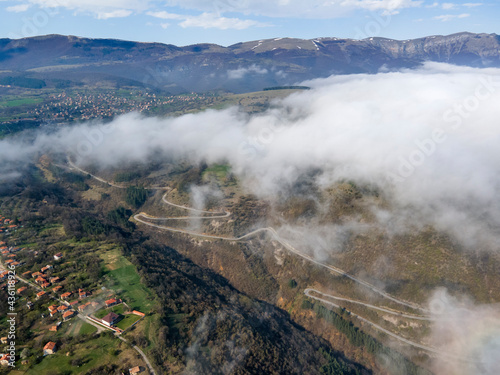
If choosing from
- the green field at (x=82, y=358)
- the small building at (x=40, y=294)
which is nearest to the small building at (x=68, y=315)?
the green field at (x=82, y=358)

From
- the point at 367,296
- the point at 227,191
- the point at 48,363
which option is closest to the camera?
the point at 48,363

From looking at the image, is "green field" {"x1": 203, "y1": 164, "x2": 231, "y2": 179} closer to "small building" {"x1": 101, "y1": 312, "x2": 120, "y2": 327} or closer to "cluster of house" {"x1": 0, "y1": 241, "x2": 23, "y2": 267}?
"cluster of house" {"x1": 0, "y1": 241, "x2": 23, "y2": 267}

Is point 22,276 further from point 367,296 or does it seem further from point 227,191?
point 367,296

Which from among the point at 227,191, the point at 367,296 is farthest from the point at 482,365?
the point at 227,191

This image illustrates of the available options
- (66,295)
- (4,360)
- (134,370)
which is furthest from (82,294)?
(134,370)

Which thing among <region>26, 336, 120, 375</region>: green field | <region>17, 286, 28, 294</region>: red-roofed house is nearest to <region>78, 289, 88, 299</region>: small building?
<region>17, 286, 28, 294</region>: red-roofed house

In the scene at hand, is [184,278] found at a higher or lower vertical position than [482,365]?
higher

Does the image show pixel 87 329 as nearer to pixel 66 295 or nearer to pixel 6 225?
pixel 66 295
